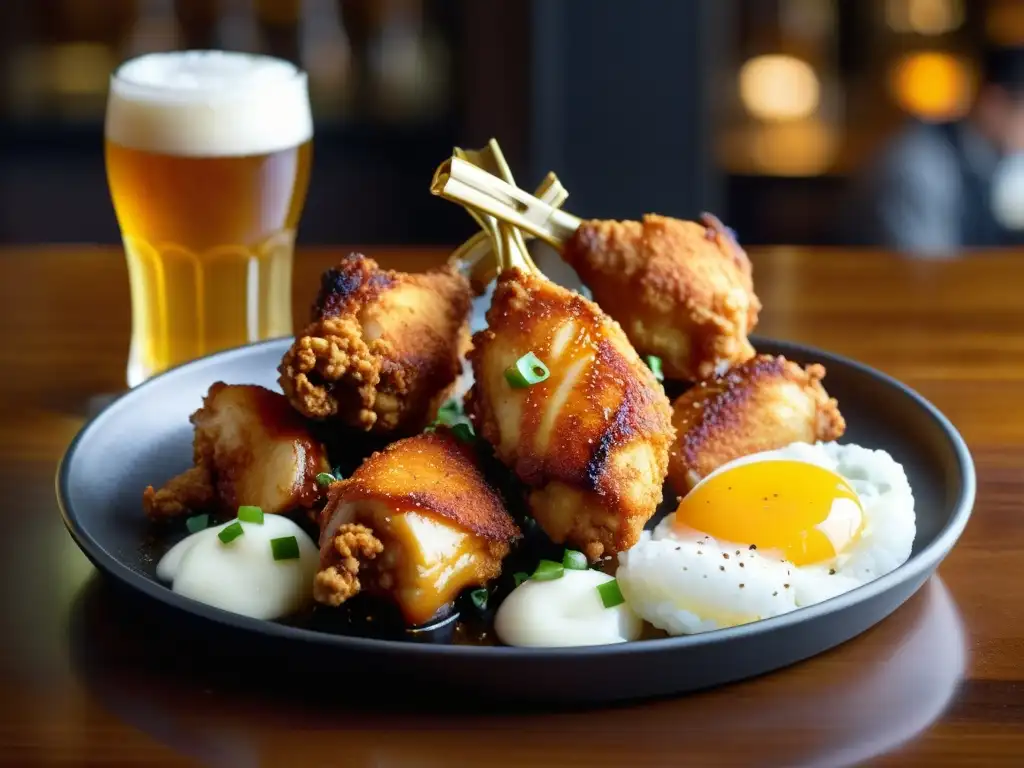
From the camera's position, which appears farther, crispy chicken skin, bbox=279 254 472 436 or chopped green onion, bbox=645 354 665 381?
chopped green onion, bbox=645 354 665 381

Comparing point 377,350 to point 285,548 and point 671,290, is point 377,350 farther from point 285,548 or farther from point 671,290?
point 671,290

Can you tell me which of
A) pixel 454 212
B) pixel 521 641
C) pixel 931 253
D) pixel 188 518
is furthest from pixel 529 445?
pixel 454 212

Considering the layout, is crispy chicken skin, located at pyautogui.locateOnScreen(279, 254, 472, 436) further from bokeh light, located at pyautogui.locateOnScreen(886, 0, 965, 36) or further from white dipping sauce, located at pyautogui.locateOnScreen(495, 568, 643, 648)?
bokeh light, located at pyautogui.locateOnScreen(886, 0, 965, 36)

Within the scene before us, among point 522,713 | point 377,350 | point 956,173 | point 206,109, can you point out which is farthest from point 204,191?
point 956,173

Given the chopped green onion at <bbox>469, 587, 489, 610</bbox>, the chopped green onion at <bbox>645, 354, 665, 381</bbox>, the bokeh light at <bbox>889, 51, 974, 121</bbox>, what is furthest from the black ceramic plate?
the bokeh light at <bbox>889, 51, 974, 121</bbox>

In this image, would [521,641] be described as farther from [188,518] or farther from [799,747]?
[188,518]

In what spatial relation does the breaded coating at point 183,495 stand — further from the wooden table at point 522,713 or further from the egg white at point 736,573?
the egg white at point 736,573

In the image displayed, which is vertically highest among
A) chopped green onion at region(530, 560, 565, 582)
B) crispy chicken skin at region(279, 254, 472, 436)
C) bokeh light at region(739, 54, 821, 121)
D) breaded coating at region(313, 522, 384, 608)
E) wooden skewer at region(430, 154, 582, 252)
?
wooden skewer at region(430, 154, 582, 252)
